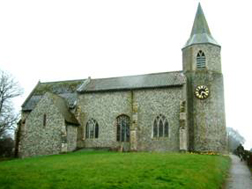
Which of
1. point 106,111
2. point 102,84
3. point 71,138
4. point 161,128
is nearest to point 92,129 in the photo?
point 106,111

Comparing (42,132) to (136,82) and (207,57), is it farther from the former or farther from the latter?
(207,57)

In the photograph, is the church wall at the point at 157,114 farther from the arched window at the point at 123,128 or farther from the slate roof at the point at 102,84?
the arched window at the point at 123,128

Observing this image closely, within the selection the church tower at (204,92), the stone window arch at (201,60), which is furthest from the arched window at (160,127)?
the stone window arch at (201,60)

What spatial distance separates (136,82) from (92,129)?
8.44 m

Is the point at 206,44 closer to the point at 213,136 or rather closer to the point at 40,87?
the point at 213,136

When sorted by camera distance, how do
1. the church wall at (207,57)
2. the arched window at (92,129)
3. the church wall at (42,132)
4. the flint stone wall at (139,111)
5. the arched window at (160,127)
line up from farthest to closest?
the arched window at (92,129)
the church wall at (207,57)
the arched window at (160,127)
the flint stone wall at (139,111)
the church wall at (42,132)

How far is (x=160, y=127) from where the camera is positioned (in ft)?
109

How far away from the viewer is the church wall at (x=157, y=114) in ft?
106

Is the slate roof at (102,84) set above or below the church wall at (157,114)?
above

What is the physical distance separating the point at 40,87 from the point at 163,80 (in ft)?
65.7

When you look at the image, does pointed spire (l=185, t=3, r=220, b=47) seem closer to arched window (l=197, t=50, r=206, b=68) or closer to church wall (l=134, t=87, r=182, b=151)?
arched window (l=197, t=50, r=206, b=68)

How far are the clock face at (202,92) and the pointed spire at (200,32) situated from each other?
6074 millimetres

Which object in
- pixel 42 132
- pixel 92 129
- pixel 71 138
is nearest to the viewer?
pixel 42 132

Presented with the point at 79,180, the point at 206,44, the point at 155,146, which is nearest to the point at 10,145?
the point at 155,146
